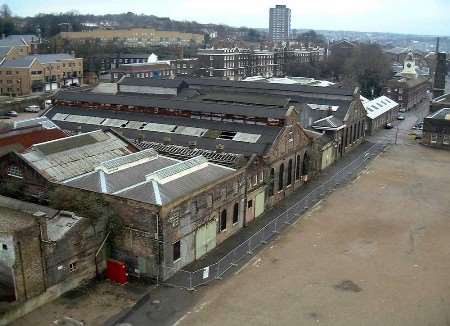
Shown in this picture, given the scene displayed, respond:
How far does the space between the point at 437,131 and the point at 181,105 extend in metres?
36.2

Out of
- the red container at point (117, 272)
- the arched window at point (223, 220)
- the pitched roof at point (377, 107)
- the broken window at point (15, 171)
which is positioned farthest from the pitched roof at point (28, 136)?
the pitched roof at point (377, 107)

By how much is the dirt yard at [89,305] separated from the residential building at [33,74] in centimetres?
7699

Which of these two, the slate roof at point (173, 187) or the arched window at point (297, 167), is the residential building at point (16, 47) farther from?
the slate roof at point (173, 187)

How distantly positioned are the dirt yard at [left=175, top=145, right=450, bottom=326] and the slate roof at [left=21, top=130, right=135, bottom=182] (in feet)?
39.6

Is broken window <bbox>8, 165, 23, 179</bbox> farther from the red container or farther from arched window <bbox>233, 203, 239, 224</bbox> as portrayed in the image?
arched window <bbox>233, 203, 239, 224</bbox>

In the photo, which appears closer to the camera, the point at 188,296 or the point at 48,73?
the point at 188,296

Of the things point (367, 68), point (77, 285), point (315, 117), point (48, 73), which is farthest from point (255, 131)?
point (367, 68)

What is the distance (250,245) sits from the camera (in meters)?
31.1

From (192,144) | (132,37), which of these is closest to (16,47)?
(132,37)

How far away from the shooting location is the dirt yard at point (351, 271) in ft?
77.2

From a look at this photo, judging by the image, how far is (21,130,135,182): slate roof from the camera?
30.1 meters

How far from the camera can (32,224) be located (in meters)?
22.6

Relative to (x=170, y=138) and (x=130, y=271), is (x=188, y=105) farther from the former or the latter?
(x=130, y=271)

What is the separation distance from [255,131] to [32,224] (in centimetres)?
2247
